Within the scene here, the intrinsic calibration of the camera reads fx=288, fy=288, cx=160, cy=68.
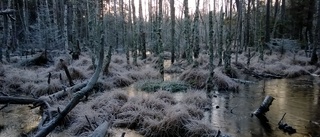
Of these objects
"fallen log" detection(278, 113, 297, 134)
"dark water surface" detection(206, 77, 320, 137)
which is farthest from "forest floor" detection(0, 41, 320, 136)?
"fallen log" detection(278, 113, 297, 134)

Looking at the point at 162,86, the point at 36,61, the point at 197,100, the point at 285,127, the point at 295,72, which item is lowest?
the point at 285,127

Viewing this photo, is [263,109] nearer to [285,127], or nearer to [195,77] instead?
[285,127]

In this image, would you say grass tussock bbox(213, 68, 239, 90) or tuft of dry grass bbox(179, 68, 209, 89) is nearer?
grass tussock bbox(213, 68, 239, 90)

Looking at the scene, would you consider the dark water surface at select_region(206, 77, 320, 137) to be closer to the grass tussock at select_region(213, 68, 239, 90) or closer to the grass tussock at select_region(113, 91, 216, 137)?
the grass tussock at select_region(213, 68, 239, 90)

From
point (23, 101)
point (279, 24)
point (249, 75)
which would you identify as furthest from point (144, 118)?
point (279, 24)

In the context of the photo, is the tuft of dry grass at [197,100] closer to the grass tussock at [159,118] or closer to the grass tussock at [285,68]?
the grass tussock at [159,118]

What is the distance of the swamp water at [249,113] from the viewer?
626cm

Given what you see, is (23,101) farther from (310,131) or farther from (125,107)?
(310,131)

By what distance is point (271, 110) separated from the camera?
7910 millimetres

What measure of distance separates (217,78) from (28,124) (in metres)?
7.12

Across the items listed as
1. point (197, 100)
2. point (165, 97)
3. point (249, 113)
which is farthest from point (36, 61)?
point (249, 113)

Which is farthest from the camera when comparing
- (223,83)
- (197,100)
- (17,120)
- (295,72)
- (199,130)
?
(295,72)

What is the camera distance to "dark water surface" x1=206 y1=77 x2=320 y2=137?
248 inches

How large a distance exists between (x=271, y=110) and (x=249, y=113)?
2.47ft
